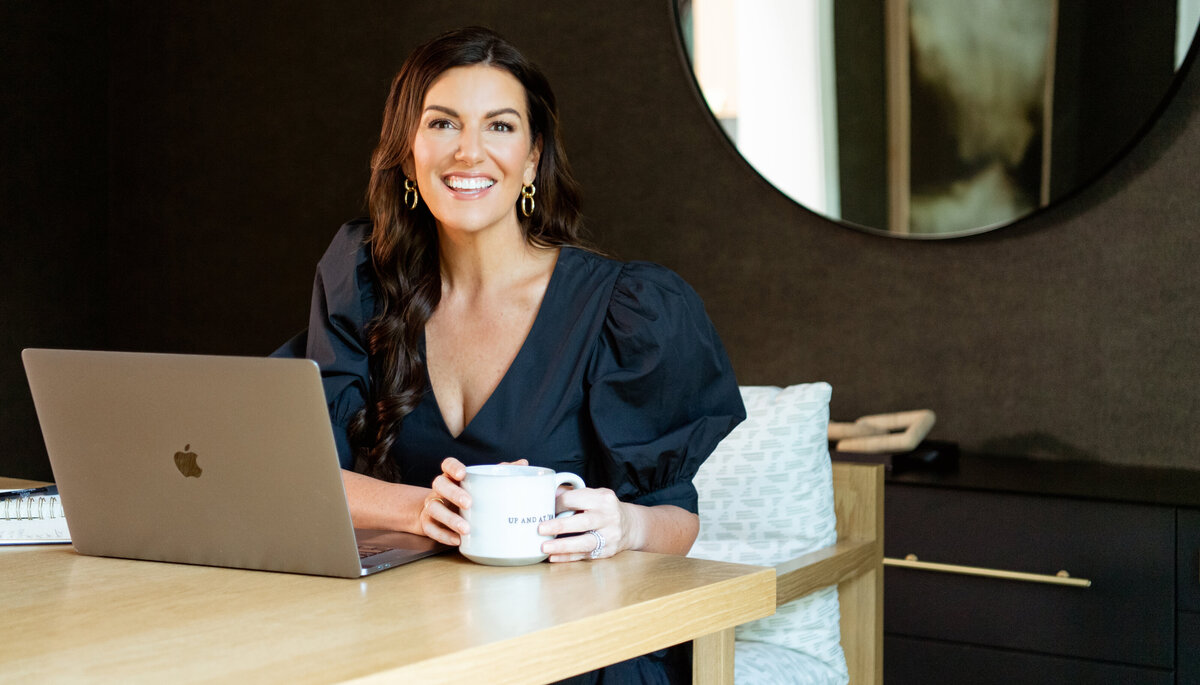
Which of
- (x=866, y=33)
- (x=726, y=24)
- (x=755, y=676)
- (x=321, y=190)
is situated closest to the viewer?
(x=755, y=676)

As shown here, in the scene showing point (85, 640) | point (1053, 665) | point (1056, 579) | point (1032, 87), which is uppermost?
point (1032, 87)

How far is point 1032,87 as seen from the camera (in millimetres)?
2262

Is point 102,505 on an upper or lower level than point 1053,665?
upper

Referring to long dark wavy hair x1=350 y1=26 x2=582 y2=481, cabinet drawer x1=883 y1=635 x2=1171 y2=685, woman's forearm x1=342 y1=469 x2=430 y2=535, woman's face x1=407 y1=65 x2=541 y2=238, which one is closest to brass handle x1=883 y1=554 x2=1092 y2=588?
cabinet drawer x1=883 y1=635 x2=1171 y2=685

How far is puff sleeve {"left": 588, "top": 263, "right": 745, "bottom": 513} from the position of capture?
1416 mm

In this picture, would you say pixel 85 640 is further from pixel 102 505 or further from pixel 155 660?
pixel 102 505

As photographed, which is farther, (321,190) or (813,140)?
(321,190)

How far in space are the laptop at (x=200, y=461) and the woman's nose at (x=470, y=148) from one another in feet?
2.12

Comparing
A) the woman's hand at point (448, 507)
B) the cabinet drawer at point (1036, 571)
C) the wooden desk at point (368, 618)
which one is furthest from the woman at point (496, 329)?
the cabinet drawer at point (1036, 571)

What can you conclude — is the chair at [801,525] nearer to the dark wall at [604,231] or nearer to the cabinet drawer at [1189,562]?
the cabinet drawer at [1189,562]

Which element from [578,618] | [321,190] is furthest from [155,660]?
[321,190]

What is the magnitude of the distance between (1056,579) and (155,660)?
1.53 meters

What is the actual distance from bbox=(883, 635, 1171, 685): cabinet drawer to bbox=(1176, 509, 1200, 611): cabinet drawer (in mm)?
122

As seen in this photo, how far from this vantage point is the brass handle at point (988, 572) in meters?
1.88
